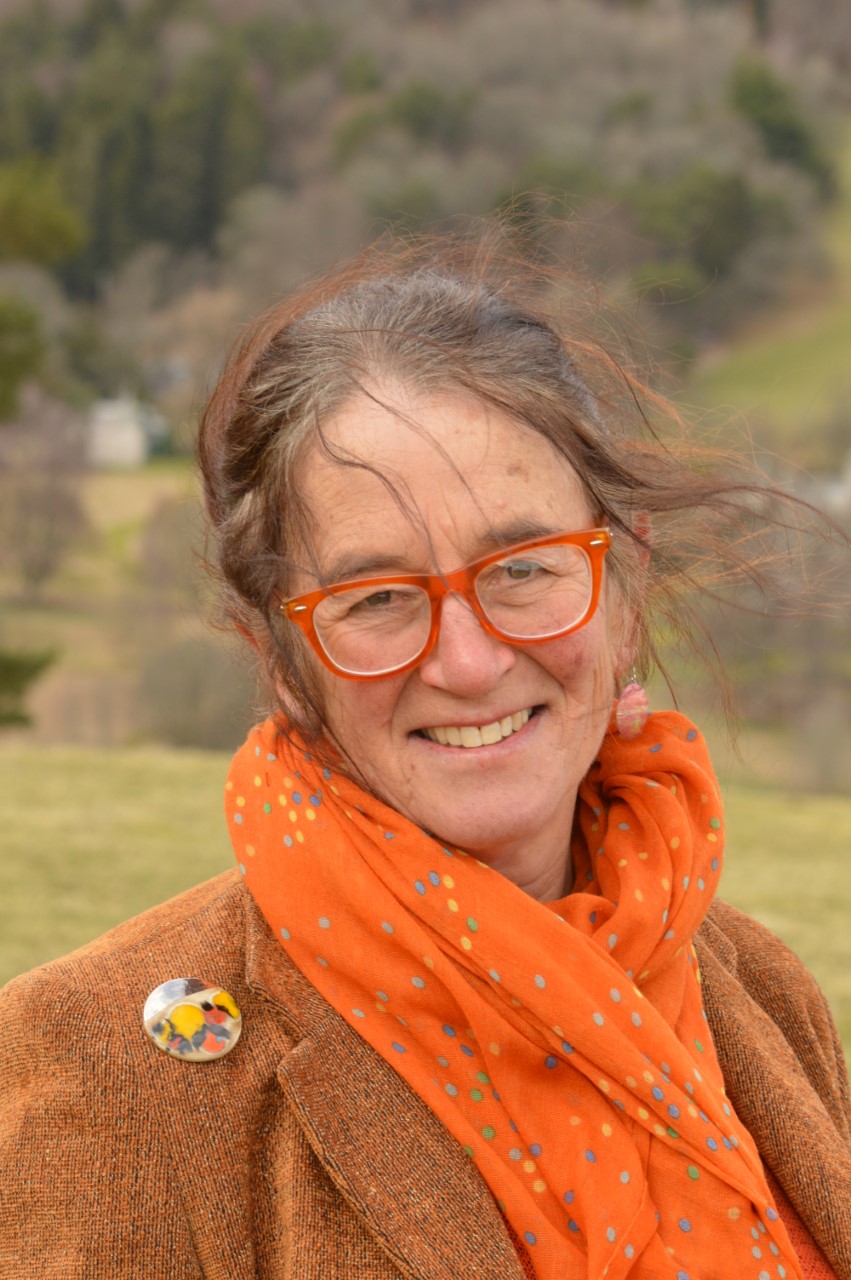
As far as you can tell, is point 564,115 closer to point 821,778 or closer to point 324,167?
point 324,167

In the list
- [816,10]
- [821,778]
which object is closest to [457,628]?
[821,778]

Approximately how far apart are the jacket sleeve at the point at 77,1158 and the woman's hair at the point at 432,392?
428 millimetres

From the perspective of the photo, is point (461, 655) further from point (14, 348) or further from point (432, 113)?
point (432, 113)

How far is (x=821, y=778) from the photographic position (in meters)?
14.2

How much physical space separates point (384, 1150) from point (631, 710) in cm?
67

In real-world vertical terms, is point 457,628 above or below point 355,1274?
above

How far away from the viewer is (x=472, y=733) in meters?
1.61

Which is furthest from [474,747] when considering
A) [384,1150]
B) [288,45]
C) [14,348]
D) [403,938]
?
[288,45]

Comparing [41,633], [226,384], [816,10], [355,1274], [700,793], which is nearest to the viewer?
[355,1274]

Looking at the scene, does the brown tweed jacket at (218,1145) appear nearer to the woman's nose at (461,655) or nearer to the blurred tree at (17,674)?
the woman's nose at (461,655)

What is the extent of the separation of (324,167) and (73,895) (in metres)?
49.0

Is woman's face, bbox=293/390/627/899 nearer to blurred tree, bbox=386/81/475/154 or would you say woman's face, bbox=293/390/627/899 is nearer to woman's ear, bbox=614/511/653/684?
woman's ear, bbox=614/511/653/684

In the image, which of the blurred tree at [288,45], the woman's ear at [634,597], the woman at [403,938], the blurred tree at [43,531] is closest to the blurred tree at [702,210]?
the blurred tree at [43,531]

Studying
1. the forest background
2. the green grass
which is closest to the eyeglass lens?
the green grass
